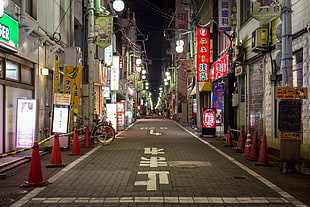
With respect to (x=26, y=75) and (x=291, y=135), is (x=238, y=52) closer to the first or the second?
(x=291, y=135)

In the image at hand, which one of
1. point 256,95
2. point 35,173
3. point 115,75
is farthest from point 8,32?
point 115,75

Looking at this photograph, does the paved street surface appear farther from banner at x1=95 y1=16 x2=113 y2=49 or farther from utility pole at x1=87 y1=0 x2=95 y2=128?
banner at x1=95 y1=16 x2=113 y2=49

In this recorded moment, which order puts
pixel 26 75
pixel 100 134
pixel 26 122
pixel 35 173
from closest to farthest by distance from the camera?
pixel 35 173, pixel 26 122, pixel 26 75, pixel 100 134

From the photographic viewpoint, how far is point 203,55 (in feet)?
83.4

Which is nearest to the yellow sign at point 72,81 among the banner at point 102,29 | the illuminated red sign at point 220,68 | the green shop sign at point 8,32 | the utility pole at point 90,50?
the utility pole at point 90,50

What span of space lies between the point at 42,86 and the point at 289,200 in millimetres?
12281

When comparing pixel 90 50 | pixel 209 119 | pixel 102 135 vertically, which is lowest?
pixel 102 135

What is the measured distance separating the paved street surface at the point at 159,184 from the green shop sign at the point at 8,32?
157 inches

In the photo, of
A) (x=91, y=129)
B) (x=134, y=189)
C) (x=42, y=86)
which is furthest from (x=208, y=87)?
(x=134, y=189)

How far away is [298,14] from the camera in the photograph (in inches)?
436

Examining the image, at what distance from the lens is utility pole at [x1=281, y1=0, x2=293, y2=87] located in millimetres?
9172

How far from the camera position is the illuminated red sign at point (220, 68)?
2074cm

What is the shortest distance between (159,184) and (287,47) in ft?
16.8

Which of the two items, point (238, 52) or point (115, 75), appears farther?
point (115, 75)
